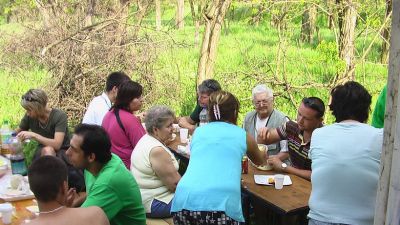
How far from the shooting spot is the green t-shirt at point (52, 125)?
14.4 feet

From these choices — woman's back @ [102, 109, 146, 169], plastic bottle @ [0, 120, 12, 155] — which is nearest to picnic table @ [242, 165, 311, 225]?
woman's back @ [102, 109, 146, 169]

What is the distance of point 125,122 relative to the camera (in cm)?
386

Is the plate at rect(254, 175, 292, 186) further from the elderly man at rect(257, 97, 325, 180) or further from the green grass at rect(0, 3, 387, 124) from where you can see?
the green grass at rect(0, 3, 387, 124)

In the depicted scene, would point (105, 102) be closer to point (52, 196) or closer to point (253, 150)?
point (253, 150)

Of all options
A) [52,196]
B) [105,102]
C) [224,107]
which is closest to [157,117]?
[224,107]

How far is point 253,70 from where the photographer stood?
7.88 metres

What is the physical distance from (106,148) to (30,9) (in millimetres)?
6532

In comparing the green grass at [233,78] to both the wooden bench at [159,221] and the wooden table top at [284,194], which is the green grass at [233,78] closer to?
the wooden table top at [284,194]

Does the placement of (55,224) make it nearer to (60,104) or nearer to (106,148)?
(106,148)

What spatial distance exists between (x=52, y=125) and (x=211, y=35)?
11.4 feet

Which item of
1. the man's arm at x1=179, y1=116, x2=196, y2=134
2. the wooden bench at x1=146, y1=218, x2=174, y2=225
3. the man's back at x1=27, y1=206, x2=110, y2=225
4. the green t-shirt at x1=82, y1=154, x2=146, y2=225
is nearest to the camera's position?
the man's back at x1=27, y1=206, x2=110, y2=225

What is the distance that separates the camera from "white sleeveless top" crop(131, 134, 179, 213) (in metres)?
3.18

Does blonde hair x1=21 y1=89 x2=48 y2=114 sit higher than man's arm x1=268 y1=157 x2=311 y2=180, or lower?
higher

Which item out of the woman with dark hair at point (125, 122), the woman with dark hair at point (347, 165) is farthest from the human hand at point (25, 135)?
the woman with dark hair at point (347, 165)
